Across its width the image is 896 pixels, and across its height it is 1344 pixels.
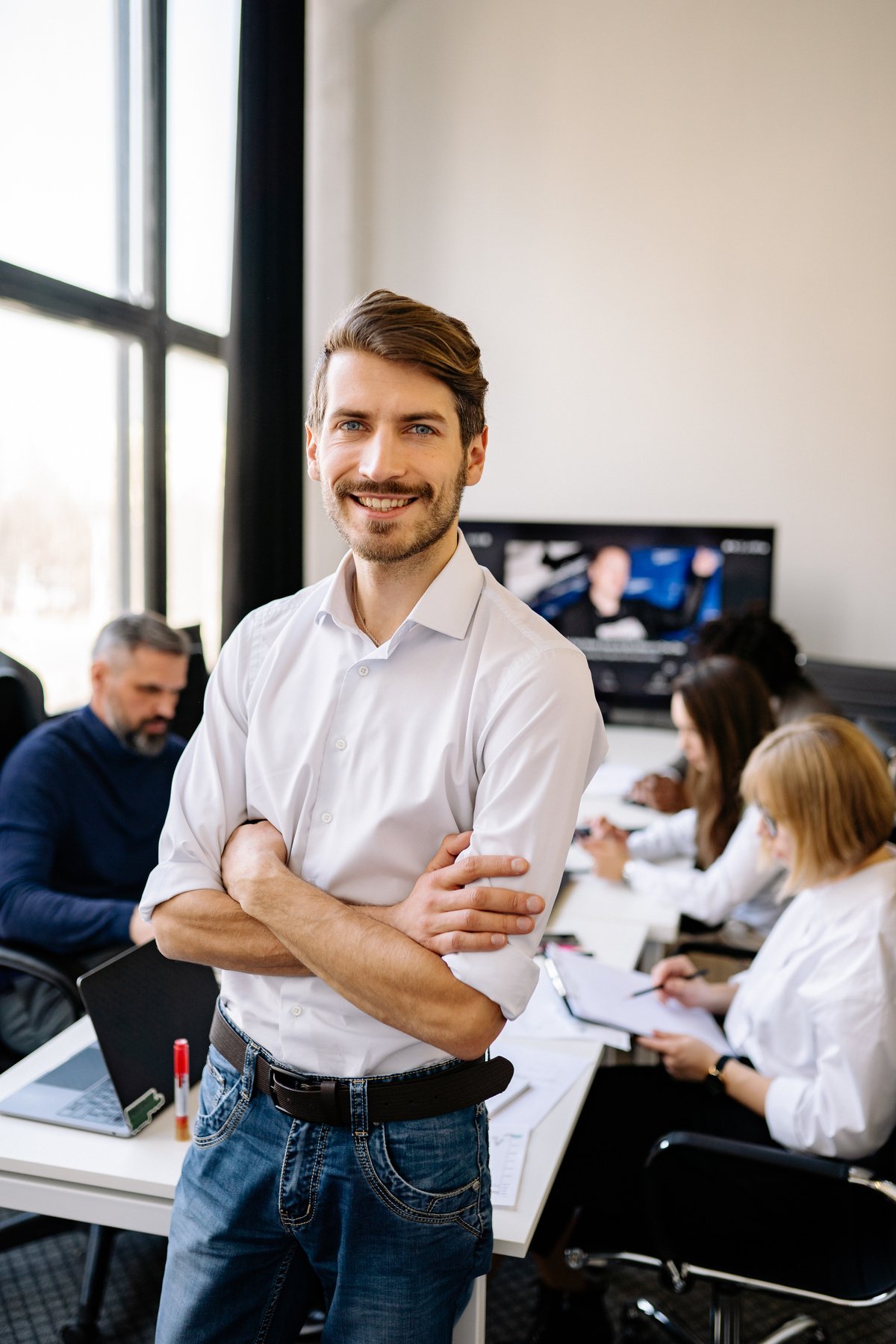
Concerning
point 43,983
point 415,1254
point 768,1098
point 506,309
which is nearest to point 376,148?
point 506,309

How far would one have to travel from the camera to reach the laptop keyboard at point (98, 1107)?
1.49 meters

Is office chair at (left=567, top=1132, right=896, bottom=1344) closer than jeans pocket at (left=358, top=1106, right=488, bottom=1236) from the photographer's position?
No

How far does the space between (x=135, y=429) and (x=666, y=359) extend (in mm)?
2466

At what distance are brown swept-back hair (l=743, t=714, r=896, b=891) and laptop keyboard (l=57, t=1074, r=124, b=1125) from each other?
45.0 inches

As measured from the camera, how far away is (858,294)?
4762 mm

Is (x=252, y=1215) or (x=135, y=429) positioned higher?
(x=135, y=429)

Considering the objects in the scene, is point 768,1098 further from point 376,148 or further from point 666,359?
point 376,148

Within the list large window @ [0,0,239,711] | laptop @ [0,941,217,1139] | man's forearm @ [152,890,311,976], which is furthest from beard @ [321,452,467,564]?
large window @ [0,0,239,711]

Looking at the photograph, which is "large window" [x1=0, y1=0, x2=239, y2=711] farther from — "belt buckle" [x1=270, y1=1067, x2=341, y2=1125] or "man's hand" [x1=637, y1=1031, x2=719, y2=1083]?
"belt buckle" [x1=270, y1=1067, x2=341, y2=1125]

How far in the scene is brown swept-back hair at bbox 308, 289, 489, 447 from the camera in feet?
3.68

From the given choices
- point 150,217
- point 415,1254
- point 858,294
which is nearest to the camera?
point 415,1254

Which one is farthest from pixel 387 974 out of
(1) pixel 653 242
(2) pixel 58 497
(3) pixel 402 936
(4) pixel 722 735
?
(1) pixel 653 242

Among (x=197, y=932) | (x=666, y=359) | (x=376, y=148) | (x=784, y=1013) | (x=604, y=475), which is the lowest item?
(x=784, y=1013)

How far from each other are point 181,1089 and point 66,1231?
2.92ft
